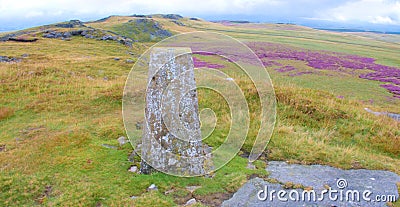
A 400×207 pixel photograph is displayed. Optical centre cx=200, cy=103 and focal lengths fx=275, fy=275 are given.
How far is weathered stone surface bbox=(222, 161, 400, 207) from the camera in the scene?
25.7 ft

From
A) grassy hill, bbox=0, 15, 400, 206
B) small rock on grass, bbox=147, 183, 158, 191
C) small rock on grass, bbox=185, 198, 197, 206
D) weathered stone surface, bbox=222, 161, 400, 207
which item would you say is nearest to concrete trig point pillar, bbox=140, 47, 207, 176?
grassy hill, bbox=0, 15, 400, 206

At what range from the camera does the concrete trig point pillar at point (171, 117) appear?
8.56 metres

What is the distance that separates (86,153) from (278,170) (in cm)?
721

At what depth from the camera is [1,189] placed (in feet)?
26.7

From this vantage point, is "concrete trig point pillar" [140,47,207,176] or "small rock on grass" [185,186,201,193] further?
"concrete trig point pillar" [140,47,207,176]

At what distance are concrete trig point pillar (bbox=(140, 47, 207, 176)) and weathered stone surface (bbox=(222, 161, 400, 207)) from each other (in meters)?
1.83

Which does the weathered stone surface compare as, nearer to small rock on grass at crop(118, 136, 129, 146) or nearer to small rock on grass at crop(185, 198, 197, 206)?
small rock on grass at crop(185, 198, 197, 206)

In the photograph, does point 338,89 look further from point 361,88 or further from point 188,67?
point 188,67

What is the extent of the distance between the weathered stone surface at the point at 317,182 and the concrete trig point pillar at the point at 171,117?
72.2 inches

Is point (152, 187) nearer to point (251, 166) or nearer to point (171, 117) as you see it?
point (171, 117)

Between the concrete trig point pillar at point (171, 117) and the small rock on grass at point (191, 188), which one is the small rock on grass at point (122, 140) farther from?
the small rock on grass at point (191, 188)

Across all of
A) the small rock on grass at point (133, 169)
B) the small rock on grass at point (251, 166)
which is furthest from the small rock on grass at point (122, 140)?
the small rock on grass at point (251, 166)

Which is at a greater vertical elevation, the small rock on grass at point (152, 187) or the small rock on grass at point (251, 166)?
the small rock on grass at point (152, 187)

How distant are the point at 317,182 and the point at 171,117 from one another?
518 centimetres
